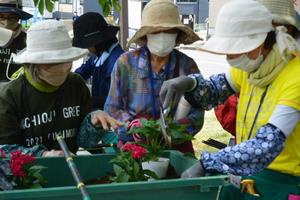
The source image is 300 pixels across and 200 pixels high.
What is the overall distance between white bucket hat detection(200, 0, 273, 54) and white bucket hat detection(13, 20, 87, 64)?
26.2 inches

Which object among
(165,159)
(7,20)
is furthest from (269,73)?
(7,20)

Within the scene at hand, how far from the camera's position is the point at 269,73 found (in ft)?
6.34

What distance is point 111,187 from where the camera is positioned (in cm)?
152

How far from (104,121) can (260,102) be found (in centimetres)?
67

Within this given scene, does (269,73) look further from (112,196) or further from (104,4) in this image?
(104,4)

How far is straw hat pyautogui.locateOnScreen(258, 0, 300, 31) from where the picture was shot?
2.39m

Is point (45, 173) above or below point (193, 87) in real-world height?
below

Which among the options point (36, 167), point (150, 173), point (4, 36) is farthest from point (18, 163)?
point (4, 36)

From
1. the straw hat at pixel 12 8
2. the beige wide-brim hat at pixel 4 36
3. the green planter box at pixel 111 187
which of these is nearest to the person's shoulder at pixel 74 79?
the green planter box at pixel 111 187

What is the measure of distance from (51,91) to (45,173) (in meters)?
0.53

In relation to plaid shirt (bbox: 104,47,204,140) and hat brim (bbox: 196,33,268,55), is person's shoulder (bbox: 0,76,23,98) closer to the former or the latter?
plaid shirt (bbox: 104,47,204,140)

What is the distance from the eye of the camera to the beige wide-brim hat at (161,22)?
2.77 meters

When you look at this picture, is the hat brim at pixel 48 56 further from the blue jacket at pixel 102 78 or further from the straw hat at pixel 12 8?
the straw hat at pixel 12 8

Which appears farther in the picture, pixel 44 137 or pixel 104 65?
pixel 104 65
